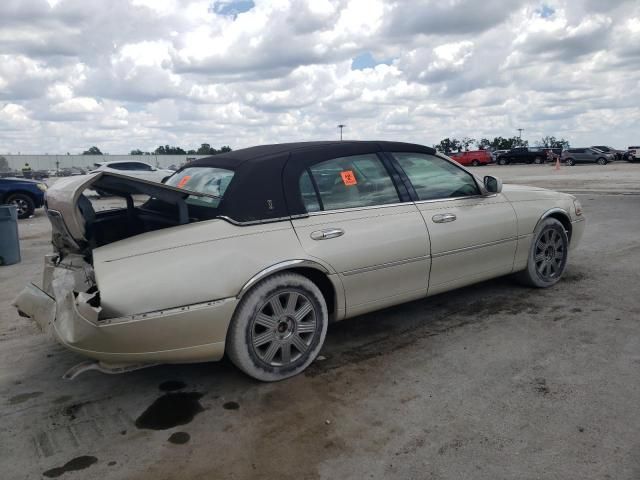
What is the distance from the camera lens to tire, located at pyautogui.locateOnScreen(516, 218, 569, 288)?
5.03 m

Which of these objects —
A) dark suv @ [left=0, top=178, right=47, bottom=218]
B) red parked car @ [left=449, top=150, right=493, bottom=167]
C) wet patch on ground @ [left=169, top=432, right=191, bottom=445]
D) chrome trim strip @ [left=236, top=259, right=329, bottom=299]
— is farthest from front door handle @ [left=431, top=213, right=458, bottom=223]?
red parked car @ [left=449, top=150, right=493, bottom=167]

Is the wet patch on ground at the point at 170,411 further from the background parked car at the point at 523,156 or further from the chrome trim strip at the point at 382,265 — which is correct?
the background parked car at the point at 523,156

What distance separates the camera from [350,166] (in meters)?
3.90

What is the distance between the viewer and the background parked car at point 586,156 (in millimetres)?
39219

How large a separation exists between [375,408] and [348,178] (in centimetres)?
163

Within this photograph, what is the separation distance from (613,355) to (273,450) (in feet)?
8.02

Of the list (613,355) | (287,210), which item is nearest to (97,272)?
(287,210)

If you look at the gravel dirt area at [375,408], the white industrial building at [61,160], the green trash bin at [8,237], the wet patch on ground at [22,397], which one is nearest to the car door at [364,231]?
the gravel dirt area at [375,408]

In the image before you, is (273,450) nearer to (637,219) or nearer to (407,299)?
(407,299)

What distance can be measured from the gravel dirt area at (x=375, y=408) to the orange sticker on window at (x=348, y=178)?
47.8 inches

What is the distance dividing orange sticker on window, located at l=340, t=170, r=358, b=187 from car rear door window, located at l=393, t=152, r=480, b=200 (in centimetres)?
52

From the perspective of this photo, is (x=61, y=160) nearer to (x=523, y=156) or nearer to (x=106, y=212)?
(x=523, y=156)

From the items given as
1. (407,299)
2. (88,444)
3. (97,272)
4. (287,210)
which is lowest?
(88,444)

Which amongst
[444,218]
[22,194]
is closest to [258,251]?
[444,218]
